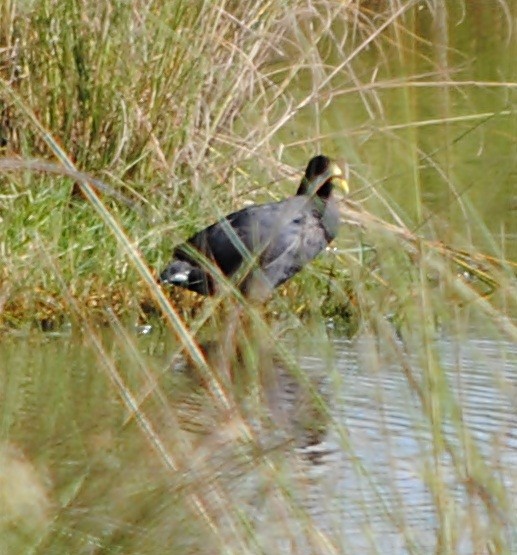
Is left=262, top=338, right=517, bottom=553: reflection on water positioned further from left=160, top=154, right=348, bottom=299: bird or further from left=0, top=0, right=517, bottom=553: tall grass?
left=160, top=154, right=348, bottom=299: bird

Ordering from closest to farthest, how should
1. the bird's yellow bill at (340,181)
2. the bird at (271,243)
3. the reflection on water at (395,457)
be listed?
the reflection on water at (395,457) → the bird at (271,243) → the bird's yellow bill at (340,181)

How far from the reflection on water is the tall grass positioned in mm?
17

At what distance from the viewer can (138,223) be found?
21.6 ft

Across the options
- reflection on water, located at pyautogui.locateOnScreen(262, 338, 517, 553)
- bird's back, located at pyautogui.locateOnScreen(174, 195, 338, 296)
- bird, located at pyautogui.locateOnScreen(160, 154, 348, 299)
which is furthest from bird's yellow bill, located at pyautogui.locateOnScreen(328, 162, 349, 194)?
reflection on water, located at pyautogui.locateOnScreen(262, 338, 517, 553)

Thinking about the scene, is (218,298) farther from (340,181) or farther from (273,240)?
(340,181)

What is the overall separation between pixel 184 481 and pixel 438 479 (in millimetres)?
376

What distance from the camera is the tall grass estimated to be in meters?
2.67

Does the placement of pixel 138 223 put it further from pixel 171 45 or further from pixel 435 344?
pixel 435 344

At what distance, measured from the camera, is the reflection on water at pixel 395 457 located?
264cm

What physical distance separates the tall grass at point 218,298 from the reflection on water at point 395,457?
17 millimetres

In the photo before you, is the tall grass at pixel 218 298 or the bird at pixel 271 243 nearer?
the tall grass at pixel 218 298

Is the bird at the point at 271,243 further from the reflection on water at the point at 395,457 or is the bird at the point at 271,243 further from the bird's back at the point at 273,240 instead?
the reflection on water at the point at 395,457

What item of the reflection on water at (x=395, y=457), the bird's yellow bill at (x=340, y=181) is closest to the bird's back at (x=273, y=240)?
the bird's yellow bill at (x=340, y=181)

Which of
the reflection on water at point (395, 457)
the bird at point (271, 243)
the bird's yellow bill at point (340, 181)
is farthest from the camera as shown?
the bird's yellow bill at point (340, 181)
